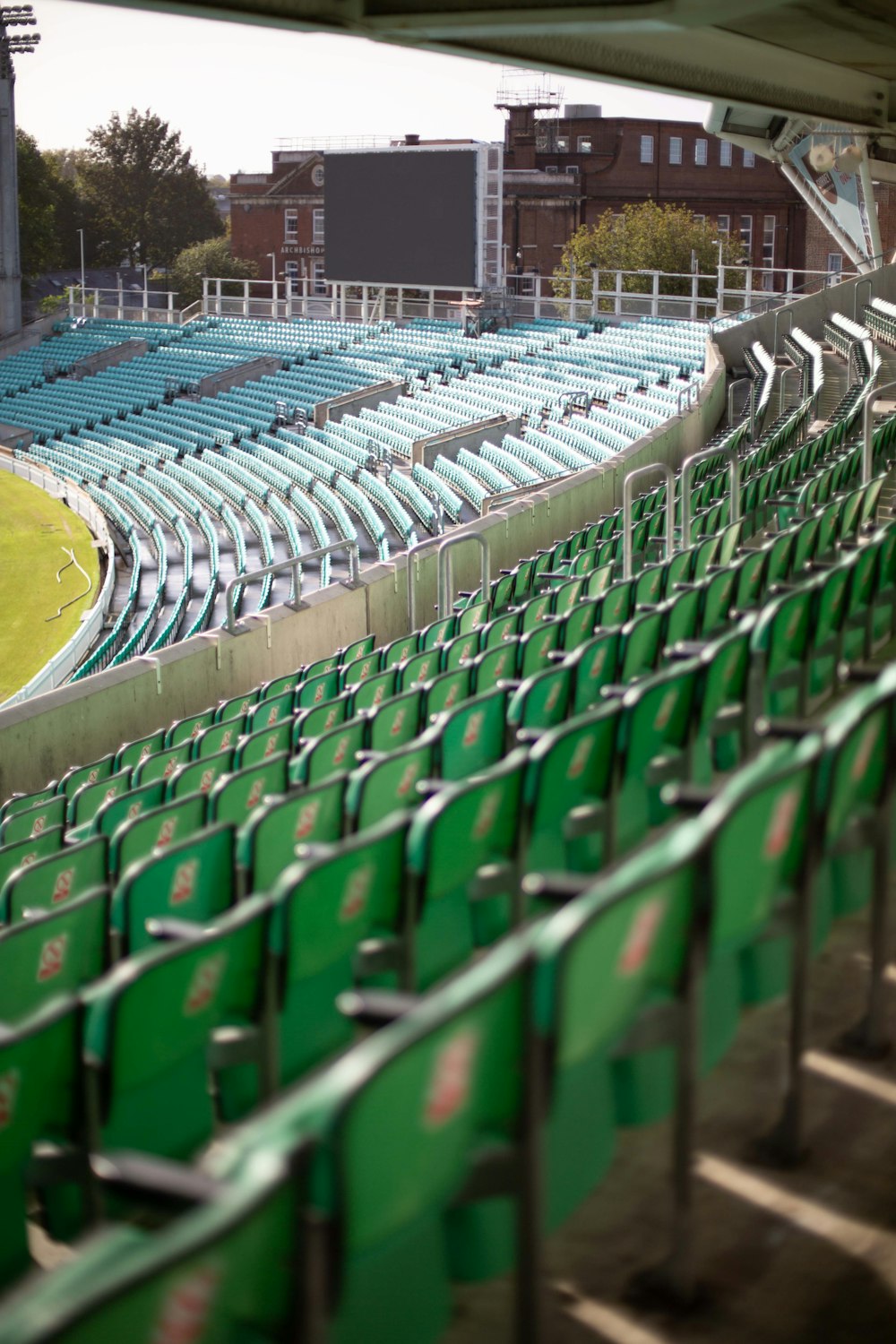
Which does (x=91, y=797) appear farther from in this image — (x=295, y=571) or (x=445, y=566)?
(x=295, y=571)

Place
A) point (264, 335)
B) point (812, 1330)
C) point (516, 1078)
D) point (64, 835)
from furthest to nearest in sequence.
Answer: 1. point (264, 335)
2. point (64, 835)
3. point (812, 1330)
4. point (516, 1078)

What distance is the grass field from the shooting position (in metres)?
21.1

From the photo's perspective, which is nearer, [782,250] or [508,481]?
[508,481]

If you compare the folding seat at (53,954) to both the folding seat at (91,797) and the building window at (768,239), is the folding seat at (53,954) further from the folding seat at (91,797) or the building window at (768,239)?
the building window at (768,239)

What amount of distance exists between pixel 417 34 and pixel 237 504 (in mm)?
18992

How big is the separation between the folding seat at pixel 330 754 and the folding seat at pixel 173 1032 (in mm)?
2518

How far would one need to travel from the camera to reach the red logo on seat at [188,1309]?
5.72 ft

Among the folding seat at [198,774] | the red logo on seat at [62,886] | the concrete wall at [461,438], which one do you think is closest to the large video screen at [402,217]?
the concrete wall at [461,438]

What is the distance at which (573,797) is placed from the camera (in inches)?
163

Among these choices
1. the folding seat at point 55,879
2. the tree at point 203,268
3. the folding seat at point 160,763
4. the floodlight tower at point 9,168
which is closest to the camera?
the folding seat at point 55,879

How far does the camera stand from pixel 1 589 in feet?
83.7

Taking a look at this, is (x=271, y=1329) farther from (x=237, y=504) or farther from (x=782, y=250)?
(x=782, y=250)

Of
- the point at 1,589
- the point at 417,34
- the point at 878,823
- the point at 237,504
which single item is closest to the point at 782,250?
the point at 237,504

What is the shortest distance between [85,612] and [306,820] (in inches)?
750
